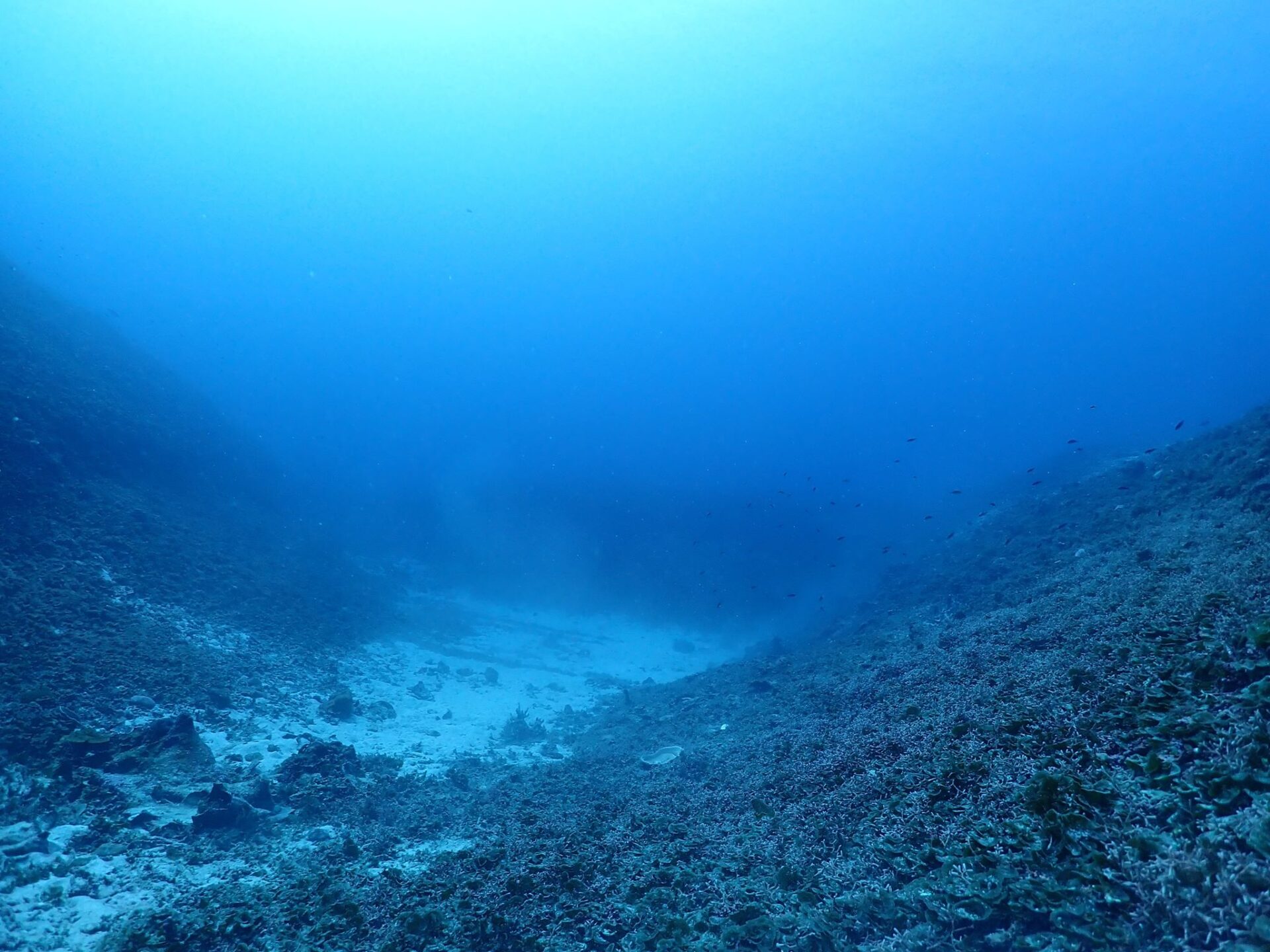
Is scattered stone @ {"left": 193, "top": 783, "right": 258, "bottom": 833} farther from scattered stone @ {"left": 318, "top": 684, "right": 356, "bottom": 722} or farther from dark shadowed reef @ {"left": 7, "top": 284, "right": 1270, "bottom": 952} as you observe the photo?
scattered stone @ {"left": 318, "top": 684, "right": 356, "bottom": 722}

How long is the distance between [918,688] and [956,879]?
17.2 feet

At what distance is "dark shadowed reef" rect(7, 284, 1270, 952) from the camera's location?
3.87 m

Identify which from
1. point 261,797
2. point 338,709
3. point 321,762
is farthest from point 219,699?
point 261,797

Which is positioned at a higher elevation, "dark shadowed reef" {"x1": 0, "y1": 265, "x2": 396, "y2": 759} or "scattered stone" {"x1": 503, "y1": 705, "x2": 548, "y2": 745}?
"dark shadowed reef" {"x1": 0, "y1": 265, "x2": 396, "y2": 759}

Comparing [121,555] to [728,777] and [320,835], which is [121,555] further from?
[728,777]

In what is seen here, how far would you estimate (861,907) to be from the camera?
4.17 m

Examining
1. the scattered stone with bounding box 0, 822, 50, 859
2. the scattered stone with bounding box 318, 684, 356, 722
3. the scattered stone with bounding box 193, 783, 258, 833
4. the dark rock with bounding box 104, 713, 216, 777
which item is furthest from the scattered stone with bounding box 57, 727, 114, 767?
the scattered stone with bounding box 318, 684, 356, 722

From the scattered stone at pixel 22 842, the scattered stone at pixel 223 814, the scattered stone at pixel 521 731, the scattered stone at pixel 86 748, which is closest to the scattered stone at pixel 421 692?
the scattered stone at pixel 521 731

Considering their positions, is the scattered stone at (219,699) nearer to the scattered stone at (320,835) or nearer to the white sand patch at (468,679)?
the white sand patch at (468,679)

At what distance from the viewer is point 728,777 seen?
836 cm

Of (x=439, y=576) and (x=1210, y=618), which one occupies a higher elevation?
(x=439, y=576)

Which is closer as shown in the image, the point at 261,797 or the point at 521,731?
the point at 261,797

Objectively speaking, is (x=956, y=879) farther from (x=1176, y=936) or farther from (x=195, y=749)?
(x=195, y=749)

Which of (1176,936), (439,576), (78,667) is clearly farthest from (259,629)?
(1176,936)
